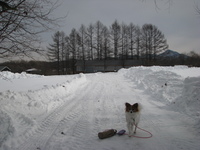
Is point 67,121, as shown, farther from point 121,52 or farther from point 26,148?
point 121,52

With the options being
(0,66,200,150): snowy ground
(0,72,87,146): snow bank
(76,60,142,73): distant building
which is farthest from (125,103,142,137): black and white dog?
(76,60,142,73): distant building

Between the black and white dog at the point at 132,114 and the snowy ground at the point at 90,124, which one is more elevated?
the black and white dog at the point at 132,114

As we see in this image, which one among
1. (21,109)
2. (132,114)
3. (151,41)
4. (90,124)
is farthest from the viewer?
(151,41)

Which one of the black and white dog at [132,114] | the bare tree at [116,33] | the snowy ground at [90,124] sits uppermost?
the bare tree at [116,33]

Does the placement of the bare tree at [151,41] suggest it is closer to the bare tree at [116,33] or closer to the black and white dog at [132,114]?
the bare tree at [116,33]

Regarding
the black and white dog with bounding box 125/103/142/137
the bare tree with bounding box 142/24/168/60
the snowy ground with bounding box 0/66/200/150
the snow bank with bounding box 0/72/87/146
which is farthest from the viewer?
the bare tree with bounding box 142/24/168/60

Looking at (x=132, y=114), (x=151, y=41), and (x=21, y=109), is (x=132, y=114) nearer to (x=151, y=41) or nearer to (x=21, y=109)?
(x=21, y=109)

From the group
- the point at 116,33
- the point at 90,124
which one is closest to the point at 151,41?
the point at 116,33

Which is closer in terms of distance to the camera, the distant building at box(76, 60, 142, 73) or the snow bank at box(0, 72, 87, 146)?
the snow bank at box(0, 72, 87, 146)

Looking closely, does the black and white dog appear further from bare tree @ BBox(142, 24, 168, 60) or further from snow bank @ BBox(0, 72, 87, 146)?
bare tree @ BBox(142, 24, 168, 60)

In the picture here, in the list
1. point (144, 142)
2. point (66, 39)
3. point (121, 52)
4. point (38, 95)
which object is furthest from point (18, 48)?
point (121, 52)

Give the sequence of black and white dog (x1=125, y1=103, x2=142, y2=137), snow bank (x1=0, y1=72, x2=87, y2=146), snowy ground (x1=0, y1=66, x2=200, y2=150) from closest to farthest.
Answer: snowy ground (x1=0, y1=66, x2=200, y2=150) < black and white dog (x1=125, y1=103, x2=142, y2=137) < snow bank (x1=0, y1=72, x2=87, y2=146)

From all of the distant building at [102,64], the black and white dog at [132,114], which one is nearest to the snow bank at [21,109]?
the black and white dog at [132,114]

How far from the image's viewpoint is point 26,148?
3.49m
